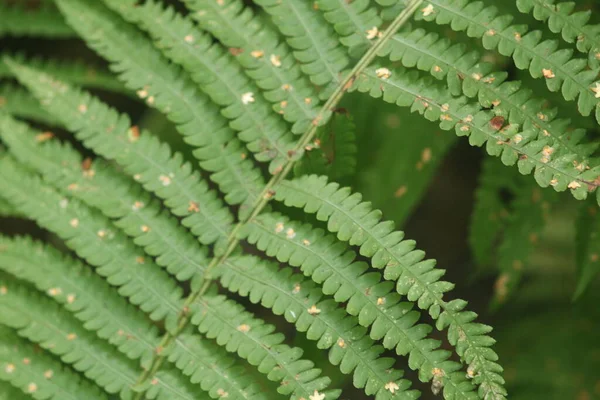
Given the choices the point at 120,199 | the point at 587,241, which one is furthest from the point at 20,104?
the point at 587,241

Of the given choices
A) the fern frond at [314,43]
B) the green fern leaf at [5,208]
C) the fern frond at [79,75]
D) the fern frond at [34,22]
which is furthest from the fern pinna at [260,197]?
the fern frond at [34,22]

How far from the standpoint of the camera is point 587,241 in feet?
6.16

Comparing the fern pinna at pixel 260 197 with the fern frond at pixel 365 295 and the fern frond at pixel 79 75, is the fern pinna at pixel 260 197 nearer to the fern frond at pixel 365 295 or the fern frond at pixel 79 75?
the fern frond at pixel 365 295

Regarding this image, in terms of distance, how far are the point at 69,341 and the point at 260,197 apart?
688 mm

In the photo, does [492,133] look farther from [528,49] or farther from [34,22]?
[34,22]

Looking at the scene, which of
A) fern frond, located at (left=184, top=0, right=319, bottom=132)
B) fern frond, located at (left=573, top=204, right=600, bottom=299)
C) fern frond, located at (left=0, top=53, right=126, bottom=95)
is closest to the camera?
fern frond, located at (left=184, top=0, right=319, bottom=132)

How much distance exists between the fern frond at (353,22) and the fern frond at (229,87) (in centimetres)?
29

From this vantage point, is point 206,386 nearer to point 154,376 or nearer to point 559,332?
point 154,376

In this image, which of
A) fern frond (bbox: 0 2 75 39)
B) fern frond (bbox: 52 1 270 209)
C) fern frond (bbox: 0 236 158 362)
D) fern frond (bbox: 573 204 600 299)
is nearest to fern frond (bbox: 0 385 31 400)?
fern frond (bbox: 0 236 158 362)

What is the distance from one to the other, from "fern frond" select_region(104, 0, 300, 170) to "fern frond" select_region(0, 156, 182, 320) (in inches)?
18.6

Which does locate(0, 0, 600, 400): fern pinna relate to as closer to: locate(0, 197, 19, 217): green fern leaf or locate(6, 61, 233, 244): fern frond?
locate(6, 61, 233, 244): fern frond

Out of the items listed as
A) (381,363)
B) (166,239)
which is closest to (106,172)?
(166,239)

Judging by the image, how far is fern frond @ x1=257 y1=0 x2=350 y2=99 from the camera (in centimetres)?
165

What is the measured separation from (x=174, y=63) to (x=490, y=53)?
1122mm
